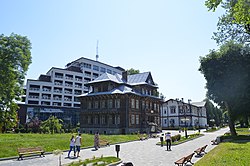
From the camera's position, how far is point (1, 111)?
30234 mm

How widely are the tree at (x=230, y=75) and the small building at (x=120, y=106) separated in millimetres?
18573

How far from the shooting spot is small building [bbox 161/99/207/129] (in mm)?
75062

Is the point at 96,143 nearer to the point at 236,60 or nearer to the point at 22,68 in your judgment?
the point at 22,68

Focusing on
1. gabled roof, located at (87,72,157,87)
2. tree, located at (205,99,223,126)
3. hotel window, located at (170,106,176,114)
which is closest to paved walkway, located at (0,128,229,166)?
gabled roof, located at (87,72,157,87)

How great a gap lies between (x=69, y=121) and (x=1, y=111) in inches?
1835

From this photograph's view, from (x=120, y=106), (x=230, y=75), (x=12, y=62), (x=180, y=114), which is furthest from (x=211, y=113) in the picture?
(x=12, y=62)

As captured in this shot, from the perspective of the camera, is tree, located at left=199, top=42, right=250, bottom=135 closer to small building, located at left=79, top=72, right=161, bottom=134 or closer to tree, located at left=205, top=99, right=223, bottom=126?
small building, located at left=79, top=72, right=161, bottom=134

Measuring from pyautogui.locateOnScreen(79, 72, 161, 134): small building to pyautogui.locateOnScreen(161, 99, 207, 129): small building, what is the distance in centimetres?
2624

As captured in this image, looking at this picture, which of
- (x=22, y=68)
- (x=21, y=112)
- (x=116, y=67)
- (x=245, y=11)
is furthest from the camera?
(x=116, y=67)

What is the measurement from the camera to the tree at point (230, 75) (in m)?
25.6

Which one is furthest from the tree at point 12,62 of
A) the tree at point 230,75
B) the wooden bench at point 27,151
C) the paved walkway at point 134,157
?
the tree at point 230,75

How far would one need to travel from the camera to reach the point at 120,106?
43.7m

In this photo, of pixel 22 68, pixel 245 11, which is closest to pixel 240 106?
pixel 245 11

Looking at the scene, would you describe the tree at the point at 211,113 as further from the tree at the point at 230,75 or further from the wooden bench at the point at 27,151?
the wooden bench at the point at 27,151
